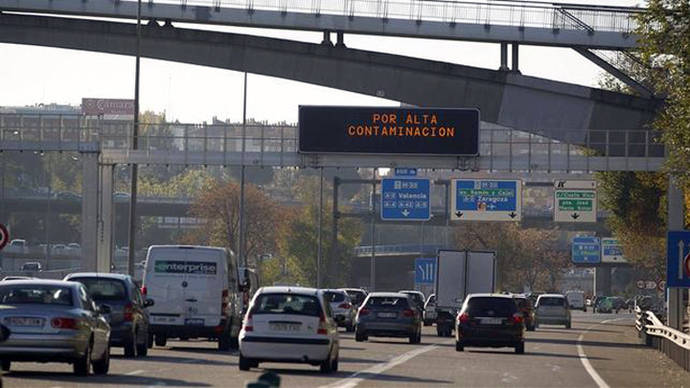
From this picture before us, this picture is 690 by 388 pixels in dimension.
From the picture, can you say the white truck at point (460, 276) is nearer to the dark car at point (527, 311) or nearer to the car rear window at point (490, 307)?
the dark car at point (527, 311)

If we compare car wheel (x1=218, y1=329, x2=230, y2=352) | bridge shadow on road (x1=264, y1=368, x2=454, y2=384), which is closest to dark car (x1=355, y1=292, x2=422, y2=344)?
car wheel (x1=218, y1=329, x2=230, y2=352)

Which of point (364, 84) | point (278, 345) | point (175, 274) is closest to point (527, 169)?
point (364, 84)

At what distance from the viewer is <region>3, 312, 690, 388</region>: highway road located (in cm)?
2678

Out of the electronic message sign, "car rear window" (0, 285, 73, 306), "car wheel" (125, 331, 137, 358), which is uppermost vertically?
the electronic message sign

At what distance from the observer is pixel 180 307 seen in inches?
1553

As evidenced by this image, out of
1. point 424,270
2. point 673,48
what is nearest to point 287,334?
point 673,48

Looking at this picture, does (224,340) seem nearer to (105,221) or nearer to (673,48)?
(673,48)

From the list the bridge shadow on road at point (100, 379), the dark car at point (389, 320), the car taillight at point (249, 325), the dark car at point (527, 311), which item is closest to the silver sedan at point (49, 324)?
the bridge shadow on road at point (100, 379)

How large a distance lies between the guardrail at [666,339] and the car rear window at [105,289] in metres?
11.1

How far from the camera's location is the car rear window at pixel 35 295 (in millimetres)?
27041

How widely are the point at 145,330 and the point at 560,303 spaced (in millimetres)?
45207

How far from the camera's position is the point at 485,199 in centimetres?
7681

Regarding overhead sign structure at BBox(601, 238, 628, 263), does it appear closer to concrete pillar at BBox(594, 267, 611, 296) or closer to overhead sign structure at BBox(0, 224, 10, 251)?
concrete pillar at BBox(594, 267, 611, 296)

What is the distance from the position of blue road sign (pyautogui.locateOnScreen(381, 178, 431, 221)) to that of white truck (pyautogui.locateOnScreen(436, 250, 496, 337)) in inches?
702
